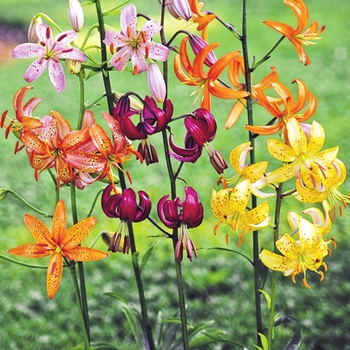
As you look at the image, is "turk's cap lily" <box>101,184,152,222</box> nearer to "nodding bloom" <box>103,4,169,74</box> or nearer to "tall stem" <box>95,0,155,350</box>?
"tall stem" <box>95,0,155,350</box>

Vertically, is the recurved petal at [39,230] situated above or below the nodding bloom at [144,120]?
below

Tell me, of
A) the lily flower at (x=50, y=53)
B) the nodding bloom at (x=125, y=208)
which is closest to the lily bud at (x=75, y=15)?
the lily flower at (x=50, y=53)

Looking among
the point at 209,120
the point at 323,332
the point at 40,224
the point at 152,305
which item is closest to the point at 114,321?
the point at 152,305

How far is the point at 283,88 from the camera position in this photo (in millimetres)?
1018

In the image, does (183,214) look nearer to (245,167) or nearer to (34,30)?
(245,167)

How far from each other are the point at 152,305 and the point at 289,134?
1.01 meters

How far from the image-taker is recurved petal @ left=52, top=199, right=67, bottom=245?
3.37ft

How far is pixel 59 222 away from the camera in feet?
3.38

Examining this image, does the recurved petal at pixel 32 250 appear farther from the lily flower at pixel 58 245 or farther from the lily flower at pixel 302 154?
the lily flower at pixel 302 154

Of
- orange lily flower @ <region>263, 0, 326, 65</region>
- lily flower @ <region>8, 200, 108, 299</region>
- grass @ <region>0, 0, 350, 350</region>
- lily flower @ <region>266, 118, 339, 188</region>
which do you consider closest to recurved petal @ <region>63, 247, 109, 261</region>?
lily flower @ <region>8, 200, 108, 299</region>

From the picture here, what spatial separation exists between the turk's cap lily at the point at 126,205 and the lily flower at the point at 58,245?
0.04m

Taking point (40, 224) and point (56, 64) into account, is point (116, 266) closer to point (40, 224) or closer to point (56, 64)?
point (40, 224)

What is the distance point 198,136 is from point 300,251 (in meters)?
0.26

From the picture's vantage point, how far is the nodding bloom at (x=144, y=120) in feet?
3.16
